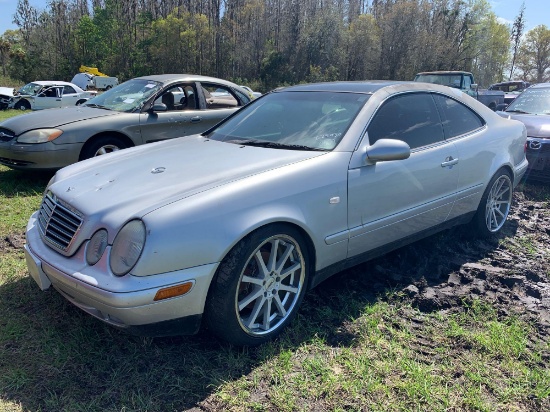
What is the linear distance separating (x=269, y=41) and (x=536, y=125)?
145 ft

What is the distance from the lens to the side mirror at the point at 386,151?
9.96 ft

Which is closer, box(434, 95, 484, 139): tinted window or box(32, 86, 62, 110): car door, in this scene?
box(434, 95, 484, 139): tinted window

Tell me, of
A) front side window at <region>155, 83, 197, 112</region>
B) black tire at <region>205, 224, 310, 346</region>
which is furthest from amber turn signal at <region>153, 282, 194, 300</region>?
front side window at <region>155, 83, 197, 112</region>

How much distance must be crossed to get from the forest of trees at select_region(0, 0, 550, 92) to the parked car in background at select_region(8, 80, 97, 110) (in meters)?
24.1

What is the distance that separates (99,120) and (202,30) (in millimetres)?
46845

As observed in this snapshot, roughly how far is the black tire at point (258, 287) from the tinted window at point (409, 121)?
1.05 meters

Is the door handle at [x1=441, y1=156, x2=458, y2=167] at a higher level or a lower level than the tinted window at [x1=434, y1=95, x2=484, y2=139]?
lower

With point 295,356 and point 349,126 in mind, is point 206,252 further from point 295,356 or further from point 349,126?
point 349,126

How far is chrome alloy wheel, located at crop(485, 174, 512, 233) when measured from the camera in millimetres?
4449

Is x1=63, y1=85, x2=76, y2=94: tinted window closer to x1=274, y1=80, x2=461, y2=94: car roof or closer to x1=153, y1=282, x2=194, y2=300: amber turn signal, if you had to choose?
x1=274, y1=80, x2=461, y2=94: car roof

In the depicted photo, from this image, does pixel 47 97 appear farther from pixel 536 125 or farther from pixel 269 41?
pixel 269 41

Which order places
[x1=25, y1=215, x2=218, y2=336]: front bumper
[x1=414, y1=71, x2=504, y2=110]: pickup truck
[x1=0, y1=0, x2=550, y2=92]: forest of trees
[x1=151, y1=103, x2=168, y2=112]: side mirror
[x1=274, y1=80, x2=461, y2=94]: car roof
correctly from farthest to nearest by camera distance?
[x1=0, y1=0, x2=550, y2=92]: forest of trees, [x1=414, y1=71, x2=504, y2=110]: pickup truck, [x1=151, y1=103, x2=168, y2=112]: side mirror, [x1=274, y1=80, x2=461, y2=94]: car roof, [x1=25, y1=215, x2=218, y2=336]: front bumper

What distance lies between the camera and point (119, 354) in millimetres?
2613

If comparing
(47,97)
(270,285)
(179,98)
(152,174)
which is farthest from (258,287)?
(47,97)
